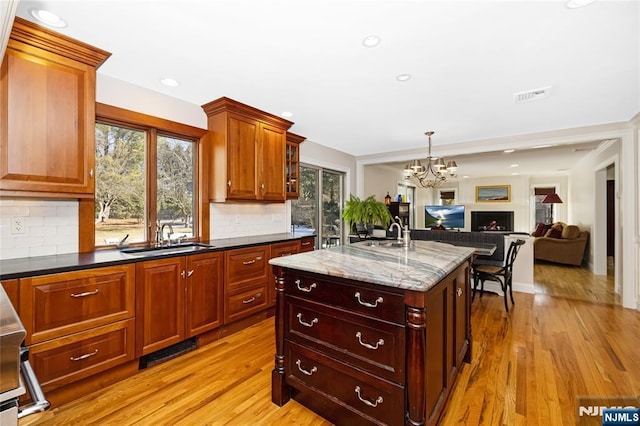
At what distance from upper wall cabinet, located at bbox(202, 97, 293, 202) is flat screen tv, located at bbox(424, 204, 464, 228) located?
27.4 ft

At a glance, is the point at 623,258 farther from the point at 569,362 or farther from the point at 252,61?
the point at 252,61

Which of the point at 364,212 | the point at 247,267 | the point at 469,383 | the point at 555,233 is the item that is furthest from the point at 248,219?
the point at 555,233

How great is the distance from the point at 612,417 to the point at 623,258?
10.2 feet

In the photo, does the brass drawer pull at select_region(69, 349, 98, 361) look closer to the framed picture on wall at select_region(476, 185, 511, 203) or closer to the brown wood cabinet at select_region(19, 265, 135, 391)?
the brown wood cabinet at select_region(19, 265, 135, 391)

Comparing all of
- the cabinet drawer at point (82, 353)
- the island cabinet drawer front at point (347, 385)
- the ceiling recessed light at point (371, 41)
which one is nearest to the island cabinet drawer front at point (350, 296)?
the island cabinet drawer front at point (347, 385)

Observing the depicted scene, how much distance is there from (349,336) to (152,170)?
249 cm

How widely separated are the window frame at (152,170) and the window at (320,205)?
1635 millimetres

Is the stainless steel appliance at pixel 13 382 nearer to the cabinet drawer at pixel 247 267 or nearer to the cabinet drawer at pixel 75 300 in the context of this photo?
the cabinet drawer at pixel 75 300

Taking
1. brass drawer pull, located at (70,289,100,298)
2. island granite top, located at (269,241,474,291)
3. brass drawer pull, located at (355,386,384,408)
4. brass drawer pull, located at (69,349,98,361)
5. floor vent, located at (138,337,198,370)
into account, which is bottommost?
floor vent, located at (138,337,198,370)

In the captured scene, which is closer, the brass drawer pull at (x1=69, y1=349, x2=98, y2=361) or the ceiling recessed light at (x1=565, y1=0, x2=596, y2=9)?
the ceiling recessed light at (x1=565, y1=0, x2=596, y2=9)

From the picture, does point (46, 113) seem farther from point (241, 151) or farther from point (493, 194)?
point (493, 194)

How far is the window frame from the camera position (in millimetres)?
2412

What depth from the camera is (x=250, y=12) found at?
1.74m

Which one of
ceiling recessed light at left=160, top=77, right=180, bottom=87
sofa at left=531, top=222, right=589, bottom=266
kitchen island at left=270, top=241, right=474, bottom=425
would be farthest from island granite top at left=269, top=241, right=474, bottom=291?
sofa at left=531, top=222, right=589, bottom=266
